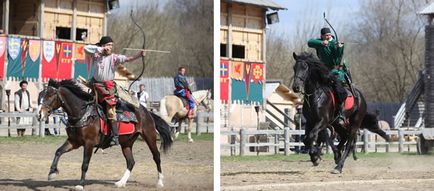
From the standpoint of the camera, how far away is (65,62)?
7.91 metres

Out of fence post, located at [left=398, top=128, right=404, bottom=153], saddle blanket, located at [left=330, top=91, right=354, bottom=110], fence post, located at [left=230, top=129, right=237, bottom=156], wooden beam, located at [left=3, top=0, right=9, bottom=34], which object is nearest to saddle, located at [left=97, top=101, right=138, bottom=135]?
wooden beam, located at [left=3, top=0, right=9, bottom=34]

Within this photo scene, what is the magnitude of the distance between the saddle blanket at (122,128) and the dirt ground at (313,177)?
1.09 meters

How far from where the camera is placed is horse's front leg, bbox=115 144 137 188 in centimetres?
795

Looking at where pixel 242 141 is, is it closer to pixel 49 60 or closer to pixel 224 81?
pixel 224 81

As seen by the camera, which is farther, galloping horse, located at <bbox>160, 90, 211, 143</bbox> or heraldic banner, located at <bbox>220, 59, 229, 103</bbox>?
heraldic banner, located at <bbox>220, 59, 229, 103</bbox>

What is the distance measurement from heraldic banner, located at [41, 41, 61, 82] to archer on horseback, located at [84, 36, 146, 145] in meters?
0.57

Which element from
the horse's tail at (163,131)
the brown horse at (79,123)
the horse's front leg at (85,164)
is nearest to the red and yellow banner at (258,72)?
the horse's tail at (163,131)

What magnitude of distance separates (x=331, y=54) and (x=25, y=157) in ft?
13.9

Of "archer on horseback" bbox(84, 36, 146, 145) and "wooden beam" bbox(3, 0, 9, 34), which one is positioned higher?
"wooden beam" bbox(3, 0, 9, 34)

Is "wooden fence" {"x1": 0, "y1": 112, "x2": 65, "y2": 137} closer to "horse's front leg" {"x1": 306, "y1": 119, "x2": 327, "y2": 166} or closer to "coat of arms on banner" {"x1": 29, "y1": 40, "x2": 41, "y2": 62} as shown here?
"coat of arms on banner" {"x1": 29, "y1": 40, "x2": 41, "y2": 62}

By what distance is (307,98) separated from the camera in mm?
10797

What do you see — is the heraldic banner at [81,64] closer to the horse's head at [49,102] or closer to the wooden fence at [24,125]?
the horse's head at [49,102]

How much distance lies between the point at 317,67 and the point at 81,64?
3.66m

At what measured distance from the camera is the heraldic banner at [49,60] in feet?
26.8
